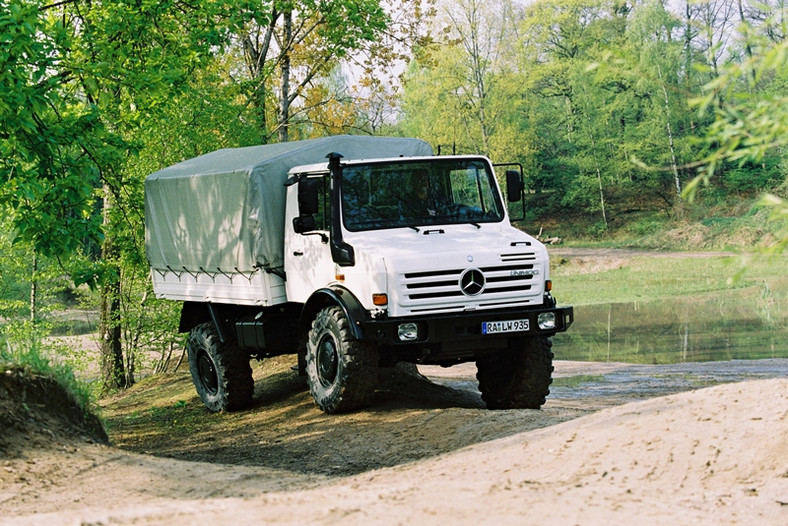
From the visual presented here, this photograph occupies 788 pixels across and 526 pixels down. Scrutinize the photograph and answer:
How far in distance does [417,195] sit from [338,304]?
63.1 inches

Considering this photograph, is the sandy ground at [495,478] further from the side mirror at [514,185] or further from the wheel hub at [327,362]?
the side mirror at [514,185]

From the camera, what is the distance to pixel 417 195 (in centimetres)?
1243

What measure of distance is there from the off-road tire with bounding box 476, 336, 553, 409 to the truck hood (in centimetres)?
66

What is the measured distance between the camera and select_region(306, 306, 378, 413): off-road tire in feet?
38.0

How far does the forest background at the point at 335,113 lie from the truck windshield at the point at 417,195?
2.02 meters

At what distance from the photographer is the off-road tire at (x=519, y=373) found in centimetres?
1223

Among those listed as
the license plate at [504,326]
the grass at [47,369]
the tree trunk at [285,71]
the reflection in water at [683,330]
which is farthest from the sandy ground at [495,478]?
the tree trunk at [285,71]

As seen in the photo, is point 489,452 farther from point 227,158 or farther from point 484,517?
point 227,158

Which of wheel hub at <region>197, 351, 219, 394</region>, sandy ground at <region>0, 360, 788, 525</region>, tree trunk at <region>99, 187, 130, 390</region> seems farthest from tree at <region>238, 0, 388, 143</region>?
sandy ground at <region>0, 360, 788, 525</region>

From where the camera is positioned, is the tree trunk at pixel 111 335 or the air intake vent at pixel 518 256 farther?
the tree trunk at pixel 111 335

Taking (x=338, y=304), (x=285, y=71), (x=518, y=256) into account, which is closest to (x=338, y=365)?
(x=338, y=304)

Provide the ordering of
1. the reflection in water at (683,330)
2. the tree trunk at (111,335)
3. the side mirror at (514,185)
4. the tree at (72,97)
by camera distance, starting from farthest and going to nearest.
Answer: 1. the tree trunk at (111,335)
2. the reflection in water at (683,330)
3. the side mirror at (514,185)
4. the tree at (72,97)

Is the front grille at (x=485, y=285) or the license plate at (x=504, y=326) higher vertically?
the front grille at (x=485, y=285)

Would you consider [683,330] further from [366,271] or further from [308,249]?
[366,271]
